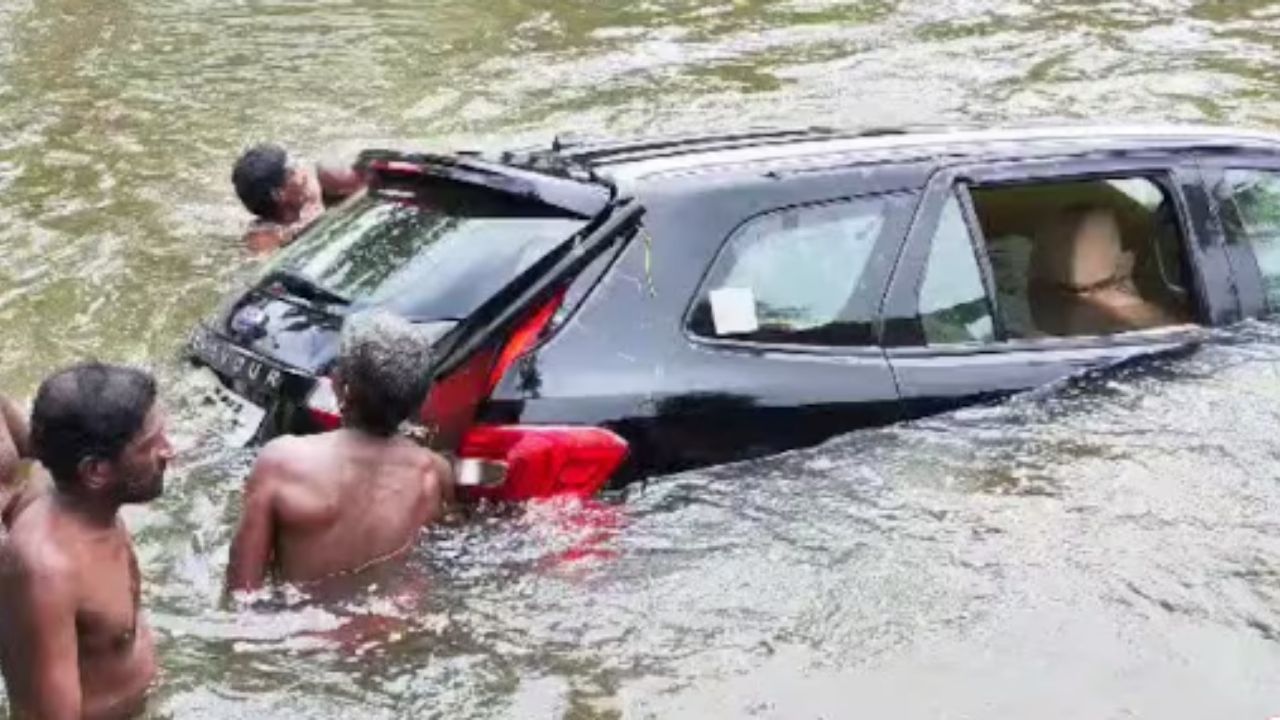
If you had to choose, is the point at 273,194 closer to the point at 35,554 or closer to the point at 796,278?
the point at 796,278

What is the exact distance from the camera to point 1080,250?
243 inches

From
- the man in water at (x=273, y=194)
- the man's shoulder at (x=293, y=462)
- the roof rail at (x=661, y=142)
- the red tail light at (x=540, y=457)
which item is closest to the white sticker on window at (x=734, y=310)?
the red tail light at (x=540, y=457)

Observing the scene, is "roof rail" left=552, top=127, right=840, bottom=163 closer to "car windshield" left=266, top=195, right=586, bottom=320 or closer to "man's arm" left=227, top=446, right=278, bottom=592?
"car windshield" left=266, top=195, right=586, bottom=320

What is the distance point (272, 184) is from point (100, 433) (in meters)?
4.86

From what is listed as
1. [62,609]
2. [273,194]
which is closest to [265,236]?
[273,194]

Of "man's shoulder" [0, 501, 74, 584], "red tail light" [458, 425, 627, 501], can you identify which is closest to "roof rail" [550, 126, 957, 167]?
"red tail light" [458, 425, 627, 501]

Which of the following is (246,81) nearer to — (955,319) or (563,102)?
(563,102)

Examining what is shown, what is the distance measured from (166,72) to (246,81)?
30.7 inches

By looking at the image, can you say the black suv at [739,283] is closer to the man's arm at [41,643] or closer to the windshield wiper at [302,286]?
the windshield wiper at [302,286]

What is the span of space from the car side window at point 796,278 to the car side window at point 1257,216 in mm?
1339

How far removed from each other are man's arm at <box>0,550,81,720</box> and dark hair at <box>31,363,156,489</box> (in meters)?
0.25

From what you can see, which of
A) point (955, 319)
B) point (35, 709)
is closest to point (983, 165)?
point (955, 319)

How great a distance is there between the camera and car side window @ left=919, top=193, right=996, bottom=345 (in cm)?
552

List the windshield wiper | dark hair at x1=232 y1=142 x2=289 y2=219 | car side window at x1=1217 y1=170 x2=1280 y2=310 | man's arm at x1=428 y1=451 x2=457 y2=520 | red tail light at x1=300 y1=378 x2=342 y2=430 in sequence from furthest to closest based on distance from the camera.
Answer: dark hair at x1=232 y1=142 x2=289 y2=219 → car side window at x1=1217 y1=170 x2=1280 y2=310 → the windshield wiper → red tail light at x1=300 y1=378 x2=342 y2=430 → man's arm at x1=428 y1=451 x2=457 y2=520
